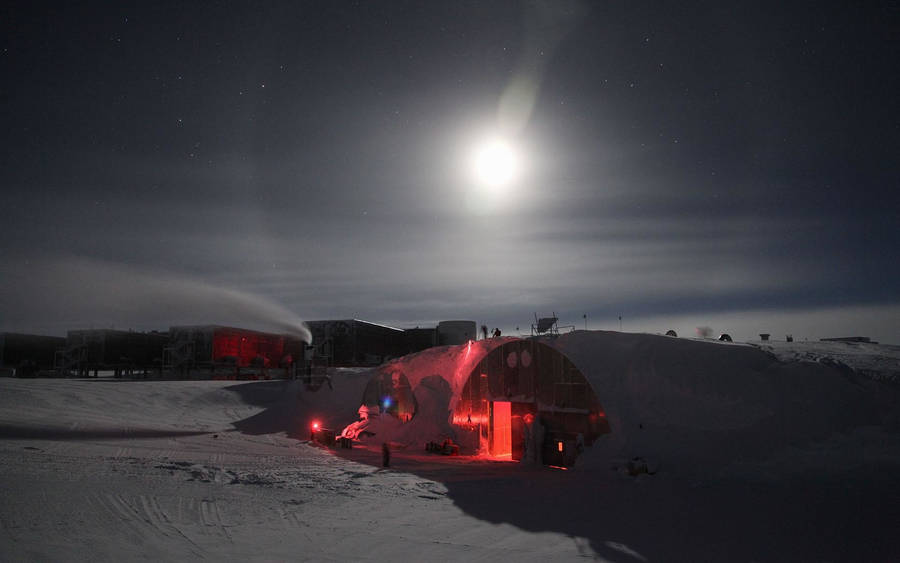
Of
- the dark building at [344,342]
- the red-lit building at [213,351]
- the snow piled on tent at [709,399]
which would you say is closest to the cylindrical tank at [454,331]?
the dark building at [344,342]

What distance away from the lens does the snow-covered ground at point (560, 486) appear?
377 inches

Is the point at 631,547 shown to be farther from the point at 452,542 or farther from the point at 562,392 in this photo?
the point at 562,392

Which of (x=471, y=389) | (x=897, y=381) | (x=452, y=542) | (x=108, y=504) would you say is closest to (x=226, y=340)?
(x=471, y=389)

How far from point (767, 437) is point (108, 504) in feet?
51.7

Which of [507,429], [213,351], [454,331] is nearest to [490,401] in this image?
[507,429]

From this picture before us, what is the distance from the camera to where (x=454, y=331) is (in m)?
51.0

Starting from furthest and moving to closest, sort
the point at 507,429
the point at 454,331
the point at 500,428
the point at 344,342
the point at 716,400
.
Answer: the point at 344,342, the point at 454,331, the point at 507,429, the point at 500,428, the point at 716,400

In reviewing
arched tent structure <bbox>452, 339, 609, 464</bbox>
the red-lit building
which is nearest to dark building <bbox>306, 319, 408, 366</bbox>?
the red-lit building

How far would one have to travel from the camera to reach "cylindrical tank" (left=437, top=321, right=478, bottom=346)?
50.4 metres

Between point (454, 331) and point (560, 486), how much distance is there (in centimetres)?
3614

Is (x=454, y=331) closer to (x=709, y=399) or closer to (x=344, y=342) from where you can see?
(x=344, y=342)

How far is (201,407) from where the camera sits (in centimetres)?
3069

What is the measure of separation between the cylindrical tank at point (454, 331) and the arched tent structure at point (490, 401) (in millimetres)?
21461

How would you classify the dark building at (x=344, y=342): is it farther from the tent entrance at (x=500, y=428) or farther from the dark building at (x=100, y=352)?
the tent entrance at (x=500, y=428)
